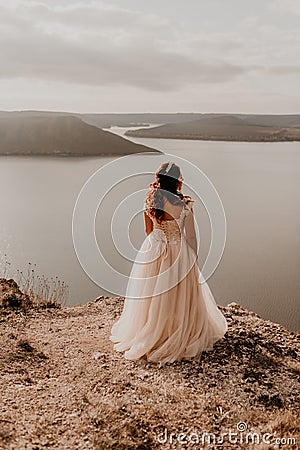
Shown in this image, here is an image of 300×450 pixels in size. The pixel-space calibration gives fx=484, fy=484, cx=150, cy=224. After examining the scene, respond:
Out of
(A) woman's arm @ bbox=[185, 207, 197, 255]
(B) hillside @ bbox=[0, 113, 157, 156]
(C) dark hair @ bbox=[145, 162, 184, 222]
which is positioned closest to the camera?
(C) dark hair @ bbox=[145, 162, 184, 222]

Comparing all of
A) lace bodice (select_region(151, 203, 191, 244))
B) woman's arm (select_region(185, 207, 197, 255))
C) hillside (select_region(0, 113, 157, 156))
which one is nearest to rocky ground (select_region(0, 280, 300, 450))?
woman's arm (select_region(185, 207, 197, 255))

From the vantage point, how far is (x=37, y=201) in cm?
2764

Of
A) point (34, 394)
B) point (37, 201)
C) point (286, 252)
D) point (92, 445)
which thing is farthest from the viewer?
point (37, 201)

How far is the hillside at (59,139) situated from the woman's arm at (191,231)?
1935 inches

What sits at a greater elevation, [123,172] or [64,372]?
[123,172]

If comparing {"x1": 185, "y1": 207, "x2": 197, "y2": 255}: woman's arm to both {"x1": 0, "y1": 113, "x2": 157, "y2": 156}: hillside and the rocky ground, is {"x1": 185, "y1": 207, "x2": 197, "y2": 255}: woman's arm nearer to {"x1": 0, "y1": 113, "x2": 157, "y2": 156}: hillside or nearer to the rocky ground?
the rocky ground

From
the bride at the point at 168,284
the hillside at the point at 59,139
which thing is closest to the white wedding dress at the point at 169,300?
the bride at the point at 168,284

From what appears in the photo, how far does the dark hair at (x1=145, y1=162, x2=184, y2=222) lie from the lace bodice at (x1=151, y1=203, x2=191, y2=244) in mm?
87

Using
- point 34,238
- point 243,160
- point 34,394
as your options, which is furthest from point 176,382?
point 243,160

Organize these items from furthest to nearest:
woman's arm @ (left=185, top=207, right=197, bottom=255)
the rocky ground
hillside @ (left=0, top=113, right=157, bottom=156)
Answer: hillside @ (left=0, top=113, right=157, bottom=156) → woman's arm @ (left=185, top=207, right=197, bottom=255) → the rocky ground

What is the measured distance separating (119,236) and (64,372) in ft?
22.2

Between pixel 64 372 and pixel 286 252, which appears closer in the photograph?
pixel 64 372

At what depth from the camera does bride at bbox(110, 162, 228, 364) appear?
210 inches

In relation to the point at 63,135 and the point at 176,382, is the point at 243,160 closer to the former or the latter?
the point at 63,135
